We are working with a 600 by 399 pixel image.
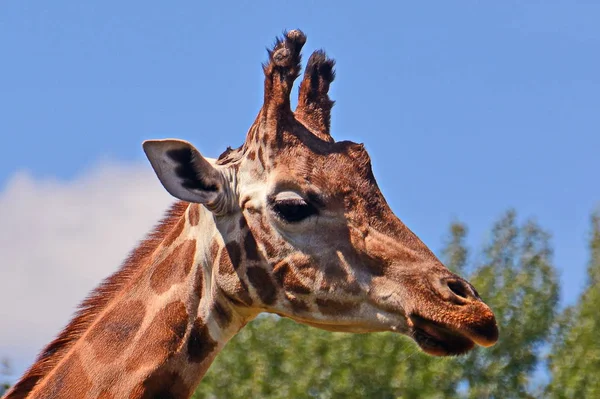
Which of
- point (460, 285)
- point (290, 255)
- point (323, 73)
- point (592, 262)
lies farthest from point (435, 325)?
point (592, 262)

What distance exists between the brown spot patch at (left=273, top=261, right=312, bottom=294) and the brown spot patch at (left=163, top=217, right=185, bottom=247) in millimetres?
959

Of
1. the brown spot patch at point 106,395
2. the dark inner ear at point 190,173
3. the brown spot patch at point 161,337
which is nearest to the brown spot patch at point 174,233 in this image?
the dark inner ear at point 190,173

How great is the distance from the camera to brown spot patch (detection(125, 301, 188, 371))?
1006 centimetres

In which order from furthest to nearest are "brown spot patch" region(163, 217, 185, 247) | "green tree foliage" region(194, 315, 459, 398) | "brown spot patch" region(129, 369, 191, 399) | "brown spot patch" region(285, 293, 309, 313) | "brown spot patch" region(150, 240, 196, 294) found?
"green tree foliage" region(194, 315, 459, 398) < "brown spot patch" region(163, 217, 185, 247) < "brown spot patch" region(150, 240, 196, 294) < "brown spot patch" region(285, 293, 309, 313) < "brown spot patch" region(129, 369, 191, 399)

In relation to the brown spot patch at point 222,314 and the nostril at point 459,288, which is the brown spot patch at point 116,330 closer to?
the brown spot patch at point 222,314

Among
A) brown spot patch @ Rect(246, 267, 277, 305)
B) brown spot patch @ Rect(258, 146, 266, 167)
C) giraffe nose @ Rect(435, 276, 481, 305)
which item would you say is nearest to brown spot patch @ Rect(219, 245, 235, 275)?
brown spot patch @ Rect(246, 267, 277, 305)

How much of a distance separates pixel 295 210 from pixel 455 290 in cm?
139

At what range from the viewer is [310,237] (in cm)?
1030

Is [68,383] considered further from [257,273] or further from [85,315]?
[257,273]

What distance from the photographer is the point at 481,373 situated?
120 feet

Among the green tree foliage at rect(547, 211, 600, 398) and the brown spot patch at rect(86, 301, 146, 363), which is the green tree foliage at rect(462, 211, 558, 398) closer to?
the green tree foliage at rect(547, 211, 600, 398)

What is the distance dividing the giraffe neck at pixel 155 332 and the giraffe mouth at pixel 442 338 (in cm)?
145

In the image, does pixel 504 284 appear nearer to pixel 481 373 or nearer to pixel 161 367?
pixel 481 373

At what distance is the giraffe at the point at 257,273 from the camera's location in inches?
392
